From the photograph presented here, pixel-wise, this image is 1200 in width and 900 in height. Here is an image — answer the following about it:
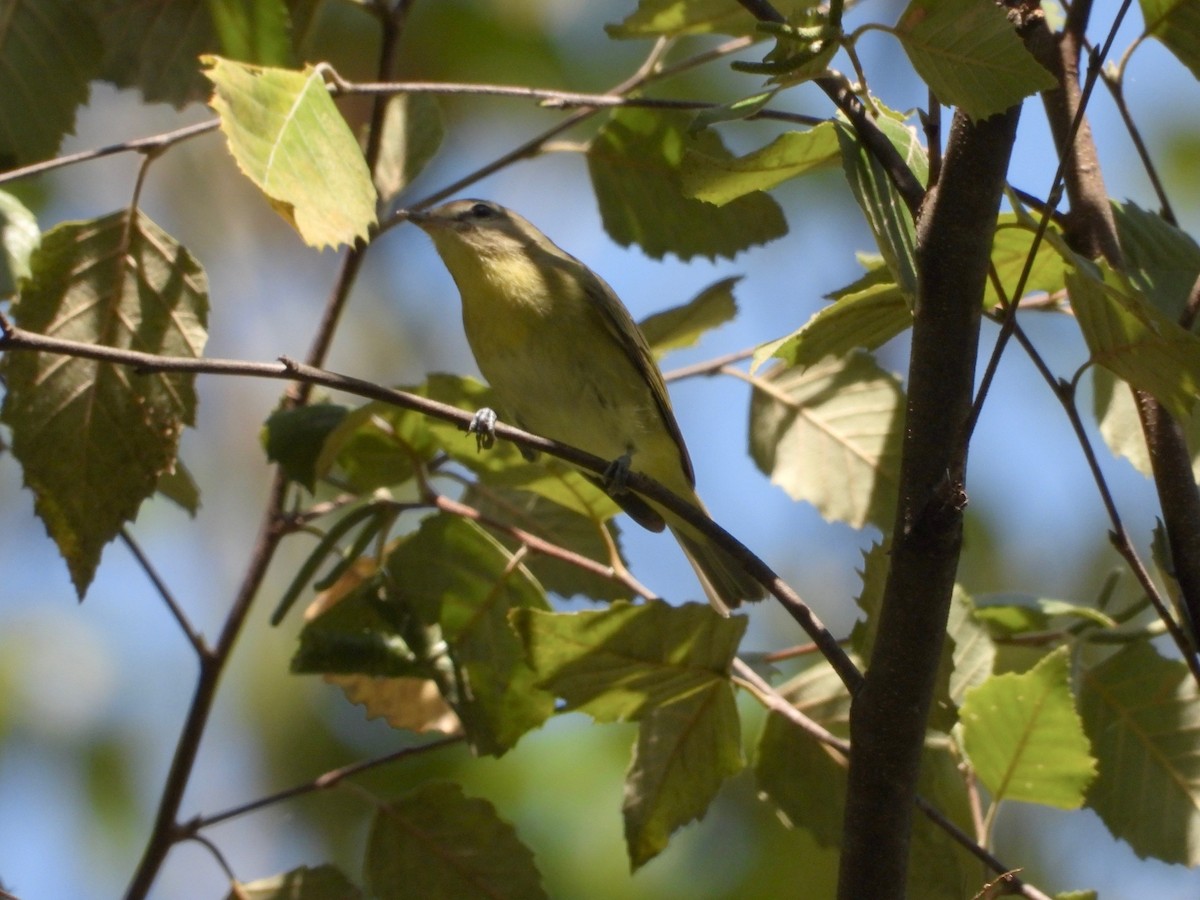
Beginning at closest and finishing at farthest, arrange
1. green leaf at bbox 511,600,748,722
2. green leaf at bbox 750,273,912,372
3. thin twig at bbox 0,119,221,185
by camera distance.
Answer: green leaf at bbox 750,273,912,372
green leaf at bbox 511,600,748,722
thin twig at bbox 0,119,221,185

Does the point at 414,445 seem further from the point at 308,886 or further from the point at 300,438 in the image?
the point at 308,886

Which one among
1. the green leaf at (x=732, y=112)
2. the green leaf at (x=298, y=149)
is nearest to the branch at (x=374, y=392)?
the green leaf at (x=298, y=149)

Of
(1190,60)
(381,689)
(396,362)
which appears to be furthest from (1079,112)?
(396,362)

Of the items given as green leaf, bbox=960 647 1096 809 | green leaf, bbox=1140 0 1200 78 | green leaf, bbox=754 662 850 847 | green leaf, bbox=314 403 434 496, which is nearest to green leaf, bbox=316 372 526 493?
green leaf, bbox=314 403 434 496

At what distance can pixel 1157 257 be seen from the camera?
1.79m

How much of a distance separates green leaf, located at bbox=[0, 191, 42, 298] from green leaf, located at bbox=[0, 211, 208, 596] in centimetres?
14

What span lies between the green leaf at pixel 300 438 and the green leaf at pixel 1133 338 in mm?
1047

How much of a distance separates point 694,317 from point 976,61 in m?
1.04

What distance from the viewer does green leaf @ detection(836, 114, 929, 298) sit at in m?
1.29

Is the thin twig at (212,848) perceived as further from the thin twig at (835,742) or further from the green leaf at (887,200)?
the green leaf at (887,200)

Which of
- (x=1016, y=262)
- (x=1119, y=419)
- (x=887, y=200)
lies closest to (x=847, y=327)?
(x=887, y=200)

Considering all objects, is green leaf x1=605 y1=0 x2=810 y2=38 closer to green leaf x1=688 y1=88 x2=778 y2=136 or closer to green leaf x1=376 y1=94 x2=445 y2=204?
green leaf x1=376 y1=94 x2=445 y2=204

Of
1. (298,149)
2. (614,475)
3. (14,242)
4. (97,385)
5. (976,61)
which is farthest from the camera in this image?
(97,385)

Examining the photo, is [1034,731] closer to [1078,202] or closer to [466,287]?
[1078,202]
